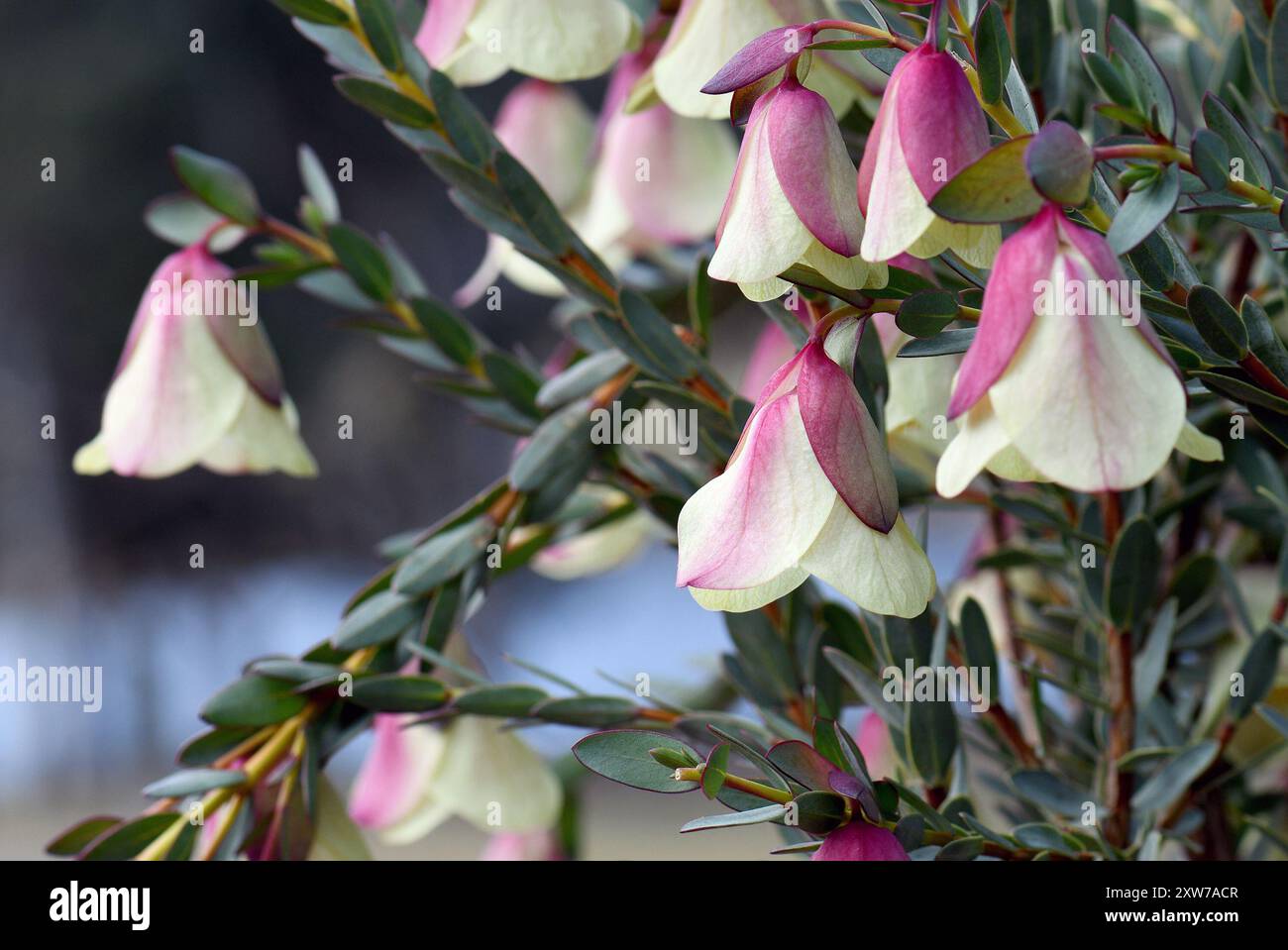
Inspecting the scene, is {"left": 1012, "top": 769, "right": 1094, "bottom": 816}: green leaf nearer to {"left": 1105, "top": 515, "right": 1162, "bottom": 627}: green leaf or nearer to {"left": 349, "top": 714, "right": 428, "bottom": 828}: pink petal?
{"left": 1105, "top": 515, "right": 1162, "bottom": 627}: green leaf

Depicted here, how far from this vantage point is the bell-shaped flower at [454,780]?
0.32 m

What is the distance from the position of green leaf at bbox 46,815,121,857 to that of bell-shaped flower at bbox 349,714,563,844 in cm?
6

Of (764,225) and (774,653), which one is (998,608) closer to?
(774,653)

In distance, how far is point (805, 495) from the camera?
174 millimetres

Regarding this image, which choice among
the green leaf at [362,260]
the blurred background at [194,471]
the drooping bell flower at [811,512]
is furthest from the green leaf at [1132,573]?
the blurred background at [194,471]

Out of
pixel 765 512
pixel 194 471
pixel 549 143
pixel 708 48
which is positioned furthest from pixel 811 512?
pixel 194 471

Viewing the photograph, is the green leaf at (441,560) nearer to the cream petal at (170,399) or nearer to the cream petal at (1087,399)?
the cream petal at (170,399)

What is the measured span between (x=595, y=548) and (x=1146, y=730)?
0.57 ft

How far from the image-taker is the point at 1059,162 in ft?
0.46

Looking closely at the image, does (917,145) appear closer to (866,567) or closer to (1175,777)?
(866,567)

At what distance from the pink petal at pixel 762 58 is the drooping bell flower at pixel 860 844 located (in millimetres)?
122

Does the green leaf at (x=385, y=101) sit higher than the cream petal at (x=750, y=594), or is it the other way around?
the green leaf at (x=385, y=101)
